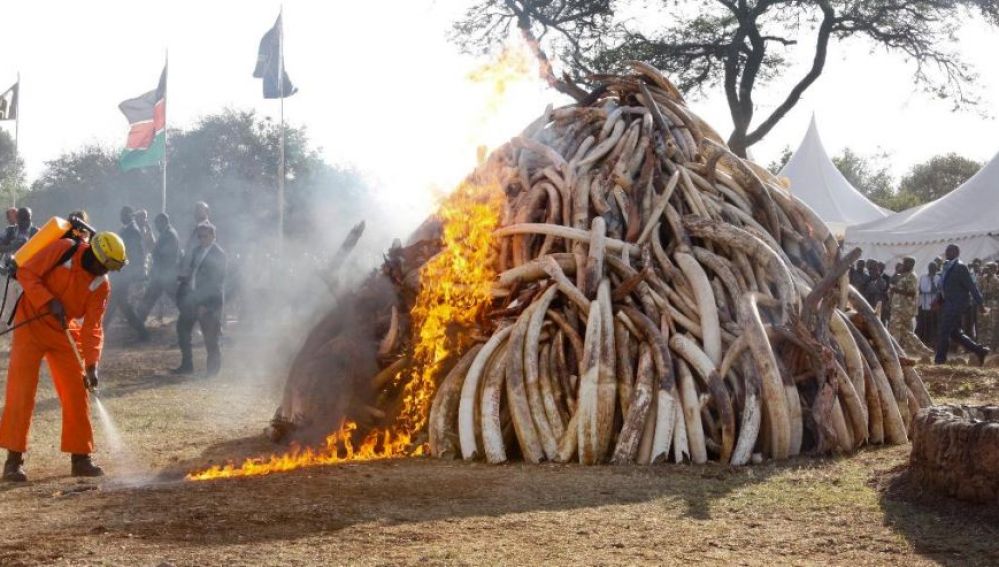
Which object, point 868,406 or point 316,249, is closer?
point 868,406

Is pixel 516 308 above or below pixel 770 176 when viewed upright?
below

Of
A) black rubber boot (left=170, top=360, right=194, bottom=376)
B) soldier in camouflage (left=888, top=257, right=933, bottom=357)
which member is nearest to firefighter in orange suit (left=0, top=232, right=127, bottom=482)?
black rubber boot (left=170, top=360, right=194, bottom=376)

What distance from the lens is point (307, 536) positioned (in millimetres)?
4797

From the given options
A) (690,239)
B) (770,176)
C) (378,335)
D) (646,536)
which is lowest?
(646,536)

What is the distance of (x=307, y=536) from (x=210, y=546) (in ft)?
1.36

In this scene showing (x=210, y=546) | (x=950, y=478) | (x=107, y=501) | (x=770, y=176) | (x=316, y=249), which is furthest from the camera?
(x=316, y=249)

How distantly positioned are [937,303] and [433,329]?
36.3 ft

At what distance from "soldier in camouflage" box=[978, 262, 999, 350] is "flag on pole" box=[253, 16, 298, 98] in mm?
13159

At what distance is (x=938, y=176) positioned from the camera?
191 feet

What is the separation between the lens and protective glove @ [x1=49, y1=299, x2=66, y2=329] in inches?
285

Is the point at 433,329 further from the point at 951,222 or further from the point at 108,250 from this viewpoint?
the point at 951,222

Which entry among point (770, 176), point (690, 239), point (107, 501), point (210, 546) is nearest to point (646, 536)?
point (210, 546)

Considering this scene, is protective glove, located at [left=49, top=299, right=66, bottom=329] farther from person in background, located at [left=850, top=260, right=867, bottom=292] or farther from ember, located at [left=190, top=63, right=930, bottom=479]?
person in background, located at [left=850, top=260, right=867, bottom=292]

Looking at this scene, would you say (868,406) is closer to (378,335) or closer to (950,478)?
(950,478)
